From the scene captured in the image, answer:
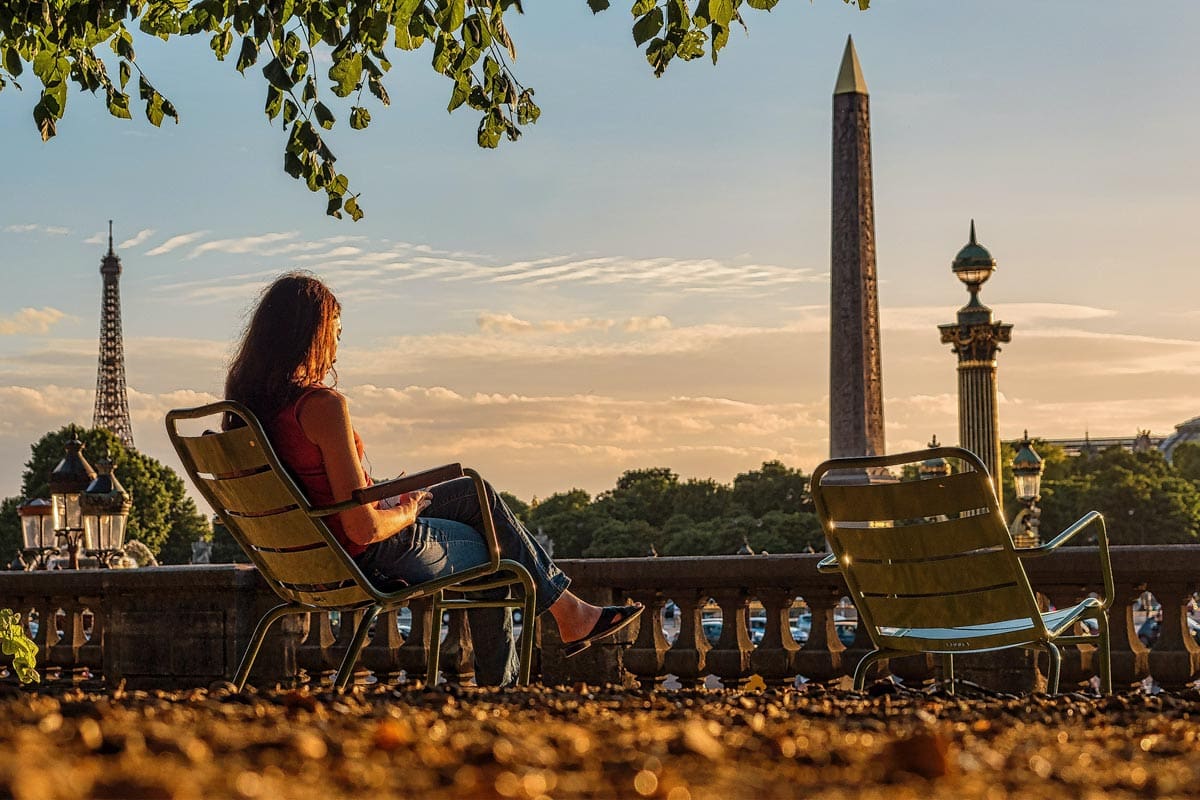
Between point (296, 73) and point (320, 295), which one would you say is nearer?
point (320, 295)

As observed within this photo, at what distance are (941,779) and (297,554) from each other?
2.65 meters

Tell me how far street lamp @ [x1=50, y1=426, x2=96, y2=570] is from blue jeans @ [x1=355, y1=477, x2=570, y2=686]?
12868 millimetres

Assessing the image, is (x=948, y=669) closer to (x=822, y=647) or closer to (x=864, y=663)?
(x=864, y=663)

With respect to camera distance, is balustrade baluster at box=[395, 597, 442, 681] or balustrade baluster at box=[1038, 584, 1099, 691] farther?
balustrade baluster at box=[395, 597, 442, 681]

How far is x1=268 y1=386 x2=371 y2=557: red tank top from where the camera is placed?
4.66m

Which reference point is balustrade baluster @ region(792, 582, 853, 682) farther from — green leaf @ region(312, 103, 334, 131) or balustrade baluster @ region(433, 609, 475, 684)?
green leaf @ region(312, 103, 334, 131)

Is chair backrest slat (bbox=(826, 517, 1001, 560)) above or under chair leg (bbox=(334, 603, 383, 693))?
above

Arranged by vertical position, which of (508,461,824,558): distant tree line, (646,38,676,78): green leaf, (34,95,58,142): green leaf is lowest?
(508,461,824,558): distant tree line

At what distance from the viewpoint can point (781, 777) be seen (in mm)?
2346

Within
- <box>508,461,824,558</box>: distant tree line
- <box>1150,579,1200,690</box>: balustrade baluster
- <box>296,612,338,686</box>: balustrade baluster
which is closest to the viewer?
<box>1150,579,1200,690</box>: balustrade baluster

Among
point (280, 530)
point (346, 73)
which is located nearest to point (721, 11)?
point (346, 73)

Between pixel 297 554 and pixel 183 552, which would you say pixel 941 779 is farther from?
pixel 183 552

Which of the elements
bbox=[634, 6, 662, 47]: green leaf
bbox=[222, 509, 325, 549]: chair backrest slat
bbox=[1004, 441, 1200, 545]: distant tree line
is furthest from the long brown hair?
bbox=[1004, 441, 1200, 545]: distant tree line

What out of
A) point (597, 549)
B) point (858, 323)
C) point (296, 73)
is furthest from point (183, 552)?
point (296, 73)
